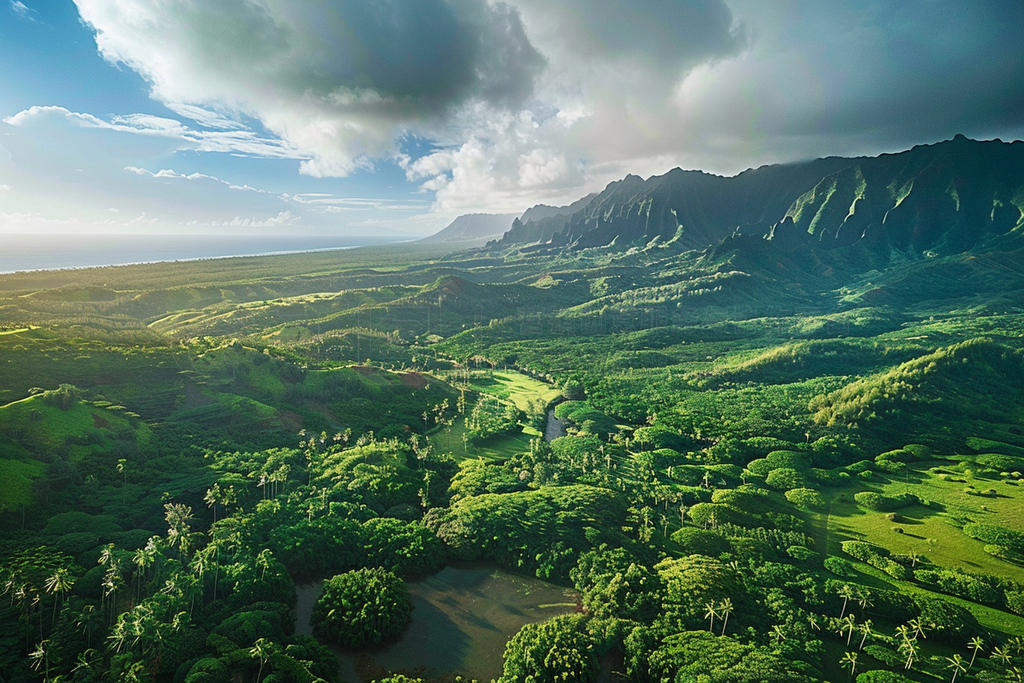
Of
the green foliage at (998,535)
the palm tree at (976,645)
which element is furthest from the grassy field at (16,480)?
the green foliage at (998,535)

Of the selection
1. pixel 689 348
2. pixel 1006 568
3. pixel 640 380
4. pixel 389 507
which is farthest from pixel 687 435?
pixel 689 348

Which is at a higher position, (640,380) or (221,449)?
(221,449)

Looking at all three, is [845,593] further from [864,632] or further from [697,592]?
[697,592]

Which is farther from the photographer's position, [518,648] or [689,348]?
[689,348]

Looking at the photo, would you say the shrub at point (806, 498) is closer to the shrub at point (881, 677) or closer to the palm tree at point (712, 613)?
the shrub at point (881, 677)

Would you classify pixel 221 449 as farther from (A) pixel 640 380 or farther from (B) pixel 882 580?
(A) pixel 640 380

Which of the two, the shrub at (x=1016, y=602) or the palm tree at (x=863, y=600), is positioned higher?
the palm tree at (x=863, y=600)
